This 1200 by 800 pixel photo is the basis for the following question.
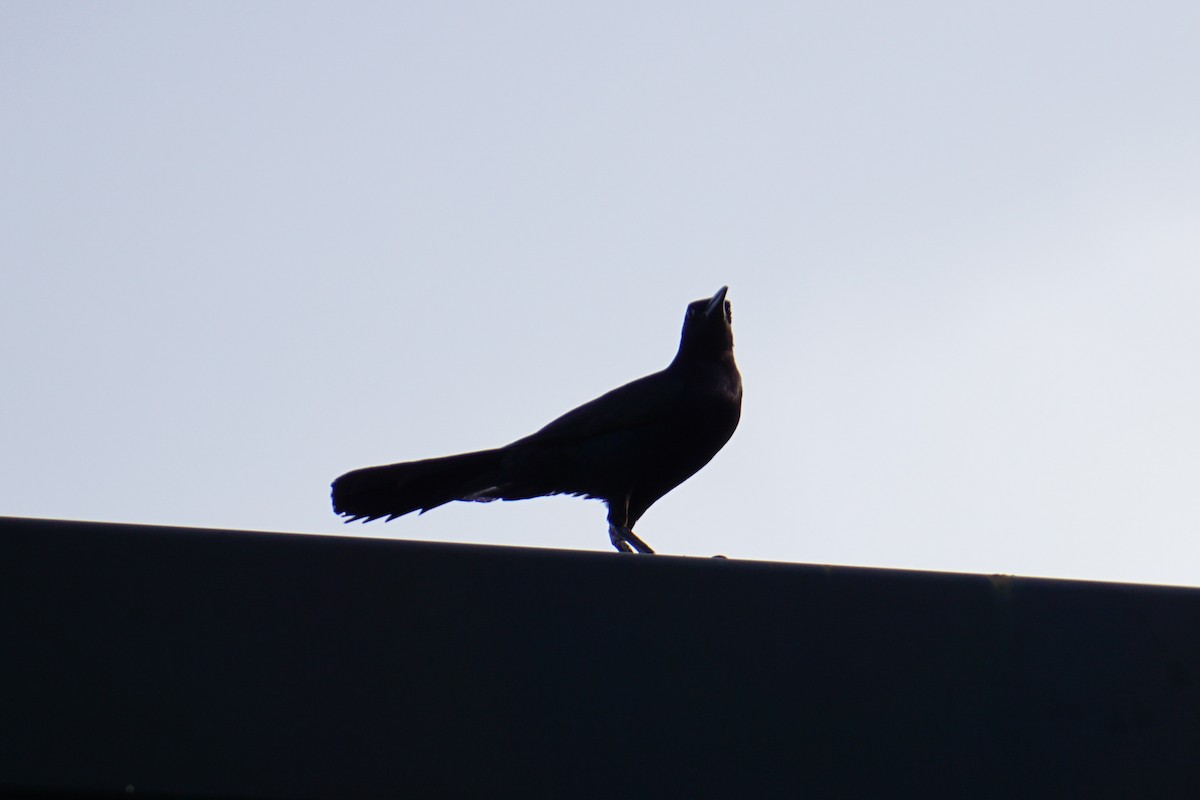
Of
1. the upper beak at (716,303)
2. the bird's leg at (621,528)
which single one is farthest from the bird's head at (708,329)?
the bird's leg at (621,528)

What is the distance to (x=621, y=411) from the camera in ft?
16.1

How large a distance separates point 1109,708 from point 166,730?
1365 mm

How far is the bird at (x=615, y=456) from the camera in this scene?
15.7 feet

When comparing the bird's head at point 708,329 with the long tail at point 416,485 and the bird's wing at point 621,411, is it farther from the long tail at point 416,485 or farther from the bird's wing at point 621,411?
the long tail at point 416,485

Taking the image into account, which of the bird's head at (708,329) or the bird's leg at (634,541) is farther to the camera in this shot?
the bird's head at (708,329)

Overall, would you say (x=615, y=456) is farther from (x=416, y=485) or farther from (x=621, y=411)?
(x=416, y=485)

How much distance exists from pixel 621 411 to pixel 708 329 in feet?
1.75

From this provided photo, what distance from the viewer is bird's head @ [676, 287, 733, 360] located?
5113 millimetres

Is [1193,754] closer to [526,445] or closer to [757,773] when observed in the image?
[757,773]

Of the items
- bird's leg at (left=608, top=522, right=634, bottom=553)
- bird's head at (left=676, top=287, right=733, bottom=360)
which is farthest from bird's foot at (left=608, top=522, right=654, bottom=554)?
bird's head at (left=676, top=287, right=733, bottom=360)

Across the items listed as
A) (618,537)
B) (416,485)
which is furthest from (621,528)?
(416,485)

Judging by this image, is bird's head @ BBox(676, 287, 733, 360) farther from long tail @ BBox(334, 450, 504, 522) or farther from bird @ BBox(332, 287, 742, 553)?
long tail @ BBox(334, 450, 504, 522)

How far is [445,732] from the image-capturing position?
190cm

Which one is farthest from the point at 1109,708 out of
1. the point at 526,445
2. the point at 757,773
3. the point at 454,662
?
the point at 526,445
